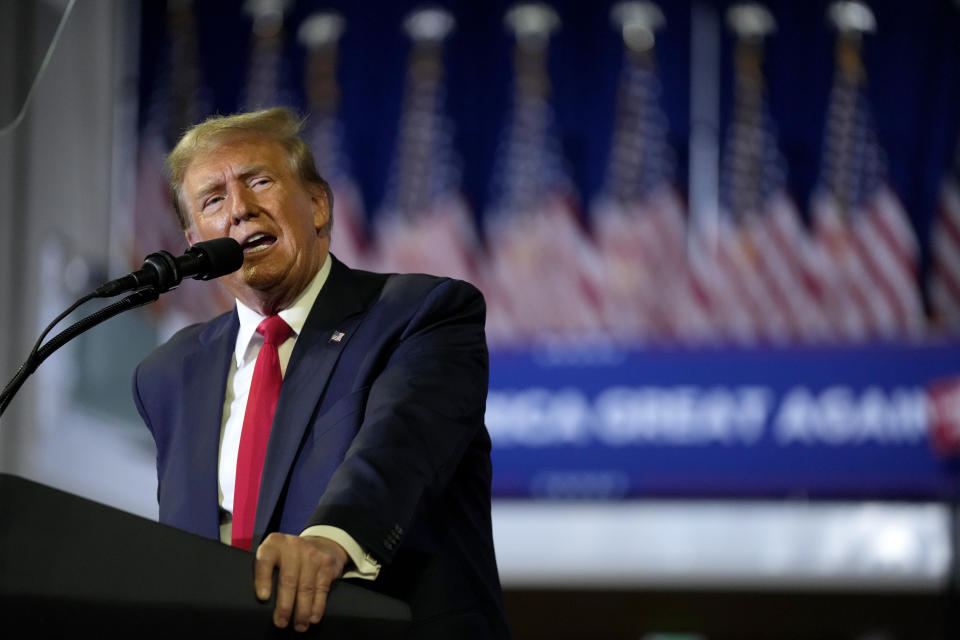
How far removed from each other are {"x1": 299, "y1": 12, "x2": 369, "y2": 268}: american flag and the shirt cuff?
11.8 ft

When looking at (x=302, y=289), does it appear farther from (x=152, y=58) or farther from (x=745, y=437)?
(x=152, y=58)

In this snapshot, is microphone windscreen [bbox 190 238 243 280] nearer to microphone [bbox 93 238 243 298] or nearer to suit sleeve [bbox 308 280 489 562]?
microphone [bbox 93 238 243 298]

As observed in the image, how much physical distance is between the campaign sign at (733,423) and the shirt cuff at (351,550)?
3337 mm

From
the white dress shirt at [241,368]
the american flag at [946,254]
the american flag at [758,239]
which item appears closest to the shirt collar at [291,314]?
the white dress shirt at [241,368]

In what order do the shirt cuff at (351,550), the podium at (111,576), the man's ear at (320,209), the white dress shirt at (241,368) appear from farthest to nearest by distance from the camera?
the man's ear at (320,209), the white dress shirt at (241,368), the shirt cuff at (351,550), the podium at (111,576)

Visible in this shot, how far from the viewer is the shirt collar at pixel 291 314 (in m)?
1.63

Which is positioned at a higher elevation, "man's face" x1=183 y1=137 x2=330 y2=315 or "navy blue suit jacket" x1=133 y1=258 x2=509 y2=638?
"man's face" x1=183 y1=137 x2=330 y2=315

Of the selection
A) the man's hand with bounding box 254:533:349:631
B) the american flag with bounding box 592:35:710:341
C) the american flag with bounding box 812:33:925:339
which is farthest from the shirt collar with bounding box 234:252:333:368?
the american flag with bounding box 812:33:925:339

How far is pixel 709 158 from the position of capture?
466 cm

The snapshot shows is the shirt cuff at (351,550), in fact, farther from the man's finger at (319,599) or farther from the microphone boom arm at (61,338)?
the microphone boom arm at (61,338)

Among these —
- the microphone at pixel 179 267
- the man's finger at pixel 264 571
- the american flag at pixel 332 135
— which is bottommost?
the man's finger at pixel 264 571

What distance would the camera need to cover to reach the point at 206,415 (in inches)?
62.6

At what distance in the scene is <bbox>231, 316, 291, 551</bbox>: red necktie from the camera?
4.75 ft

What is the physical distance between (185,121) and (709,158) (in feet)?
6.58
